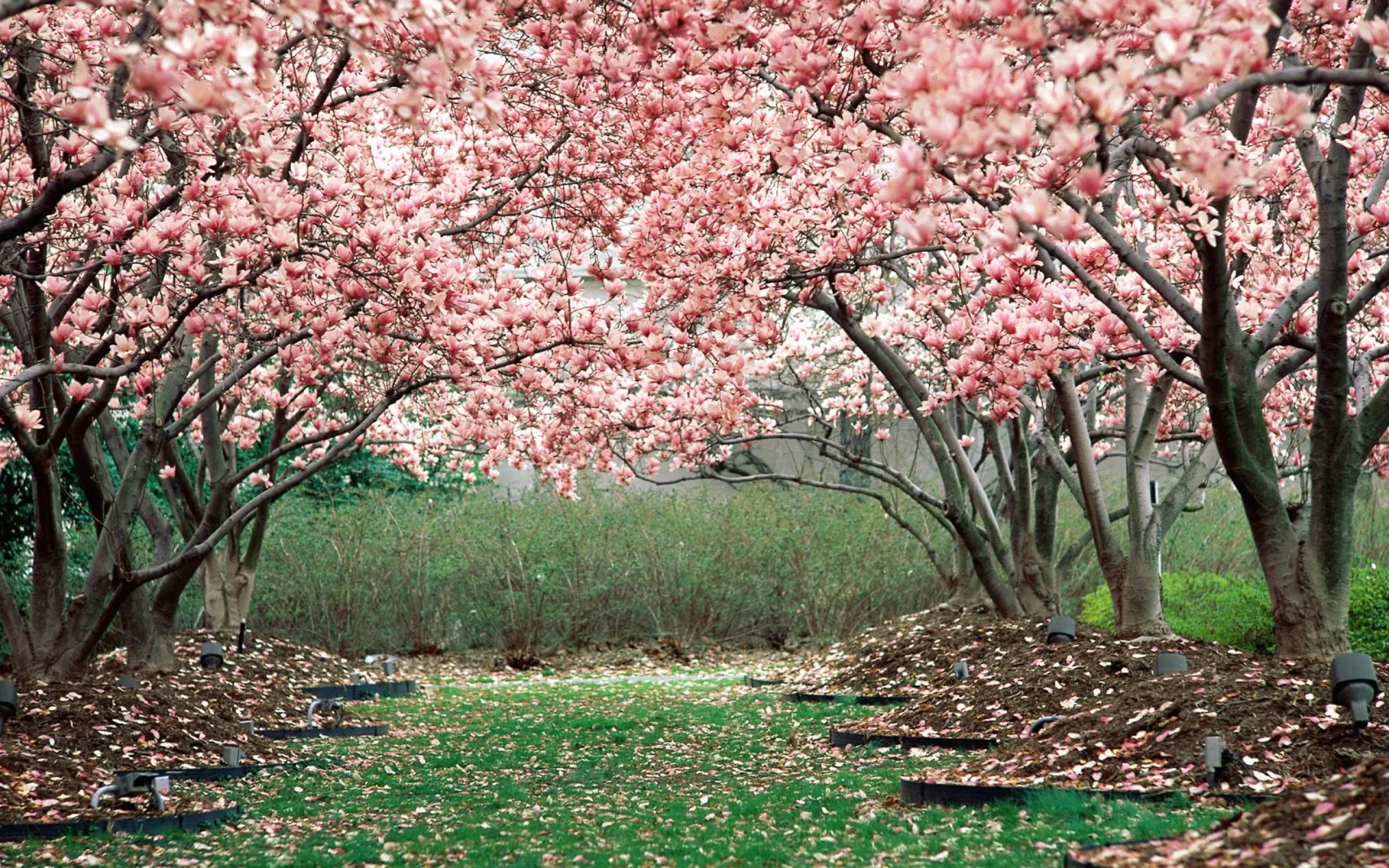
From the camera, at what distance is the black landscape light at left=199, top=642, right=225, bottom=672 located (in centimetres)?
969

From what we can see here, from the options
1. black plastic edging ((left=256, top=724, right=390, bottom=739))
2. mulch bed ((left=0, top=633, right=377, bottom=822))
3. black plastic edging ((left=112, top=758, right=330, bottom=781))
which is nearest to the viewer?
mulch bed ((left=0, top=633, right=377, bottom=822))

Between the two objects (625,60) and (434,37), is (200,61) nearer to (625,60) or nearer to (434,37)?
(625,60)

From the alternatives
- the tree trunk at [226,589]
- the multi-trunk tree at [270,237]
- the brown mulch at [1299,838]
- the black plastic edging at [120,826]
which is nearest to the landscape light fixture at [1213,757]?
the brown mulch at [1299,838]

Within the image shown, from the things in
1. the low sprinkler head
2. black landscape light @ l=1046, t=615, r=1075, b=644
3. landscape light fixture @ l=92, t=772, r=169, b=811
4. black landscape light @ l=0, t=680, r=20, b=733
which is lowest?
landscape light fixture @ l=92, t=772, r=169, b=811

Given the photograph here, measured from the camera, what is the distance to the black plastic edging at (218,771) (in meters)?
6.56

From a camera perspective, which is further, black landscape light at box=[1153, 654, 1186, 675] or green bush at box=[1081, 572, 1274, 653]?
green bush at box=[1081, 572, 1274, 653]

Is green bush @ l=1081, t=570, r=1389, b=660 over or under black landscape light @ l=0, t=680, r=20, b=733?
over

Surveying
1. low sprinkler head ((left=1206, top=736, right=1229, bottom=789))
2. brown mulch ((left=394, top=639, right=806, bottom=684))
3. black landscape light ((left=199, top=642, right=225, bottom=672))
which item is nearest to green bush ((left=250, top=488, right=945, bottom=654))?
brown mulch ((left=394, top=639, right=806, bottom=684))

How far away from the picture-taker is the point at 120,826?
5387 millimetres

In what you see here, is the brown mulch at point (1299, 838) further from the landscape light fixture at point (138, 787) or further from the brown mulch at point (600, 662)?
the brown mulch at point (600, 662)

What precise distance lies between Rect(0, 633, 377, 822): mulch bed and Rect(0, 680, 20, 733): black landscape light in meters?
0.15

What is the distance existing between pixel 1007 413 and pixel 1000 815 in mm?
3157

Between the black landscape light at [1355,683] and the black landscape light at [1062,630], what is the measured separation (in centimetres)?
317

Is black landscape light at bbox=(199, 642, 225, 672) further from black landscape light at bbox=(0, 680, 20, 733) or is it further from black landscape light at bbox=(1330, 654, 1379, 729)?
black landscape light at bbox=(1330, 654, 1379, 729)
